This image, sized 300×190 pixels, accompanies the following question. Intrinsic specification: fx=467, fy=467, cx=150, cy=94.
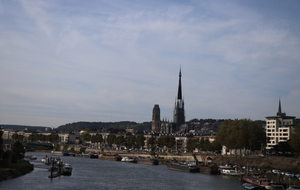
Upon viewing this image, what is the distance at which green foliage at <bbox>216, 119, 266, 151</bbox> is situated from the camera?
367 feet

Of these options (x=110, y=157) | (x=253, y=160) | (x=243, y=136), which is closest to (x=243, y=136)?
(x=243, y=136)

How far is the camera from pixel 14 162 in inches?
3474

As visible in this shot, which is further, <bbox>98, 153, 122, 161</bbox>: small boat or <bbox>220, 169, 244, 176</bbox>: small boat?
<bbox>98, 153, 122, 161</bbox>: small boat

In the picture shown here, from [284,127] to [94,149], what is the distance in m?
86.8

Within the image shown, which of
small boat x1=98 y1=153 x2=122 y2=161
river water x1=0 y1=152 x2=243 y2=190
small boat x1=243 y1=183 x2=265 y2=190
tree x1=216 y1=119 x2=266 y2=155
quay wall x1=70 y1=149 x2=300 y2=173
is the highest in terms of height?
tree x1=216 y1=119 x2=266 y2=155

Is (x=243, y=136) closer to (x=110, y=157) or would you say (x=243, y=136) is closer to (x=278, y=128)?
(x=278, y=128)

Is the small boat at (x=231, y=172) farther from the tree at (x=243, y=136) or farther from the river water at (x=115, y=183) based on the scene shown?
the tree at (x=243, y=136)

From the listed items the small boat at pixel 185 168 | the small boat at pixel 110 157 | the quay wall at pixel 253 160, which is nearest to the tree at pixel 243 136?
the quay wall at pixel 253 160

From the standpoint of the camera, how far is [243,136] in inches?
4395

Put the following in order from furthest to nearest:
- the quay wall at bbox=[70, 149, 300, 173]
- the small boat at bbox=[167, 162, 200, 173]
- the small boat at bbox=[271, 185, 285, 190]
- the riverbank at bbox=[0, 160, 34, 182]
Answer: the small boat at bbox=[167, 162, 200, 173], the quay wall at bbox=[70, 149, 300, 173], the riverbank at bbox=[0, 160, 34, 182], the small boat at bbox=[271, 185, 285, 190]

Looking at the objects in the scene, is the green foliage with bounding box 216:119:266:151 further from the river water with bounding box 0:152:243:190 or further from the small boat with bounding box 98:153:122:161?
the small boat with bounding box 98:153:122:161

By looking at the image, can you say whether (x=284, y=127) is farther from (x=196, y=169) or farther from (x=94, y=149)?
(x=94, y=149)

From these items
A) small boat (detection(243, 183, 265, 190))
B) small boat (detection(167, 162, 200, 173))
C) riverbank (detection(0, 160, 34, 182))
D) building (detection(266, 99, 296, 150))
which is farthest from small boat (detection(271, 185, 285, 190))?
building (detection(266, 99, 296, 150))

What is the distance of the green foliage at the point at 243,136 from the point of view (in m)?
112
